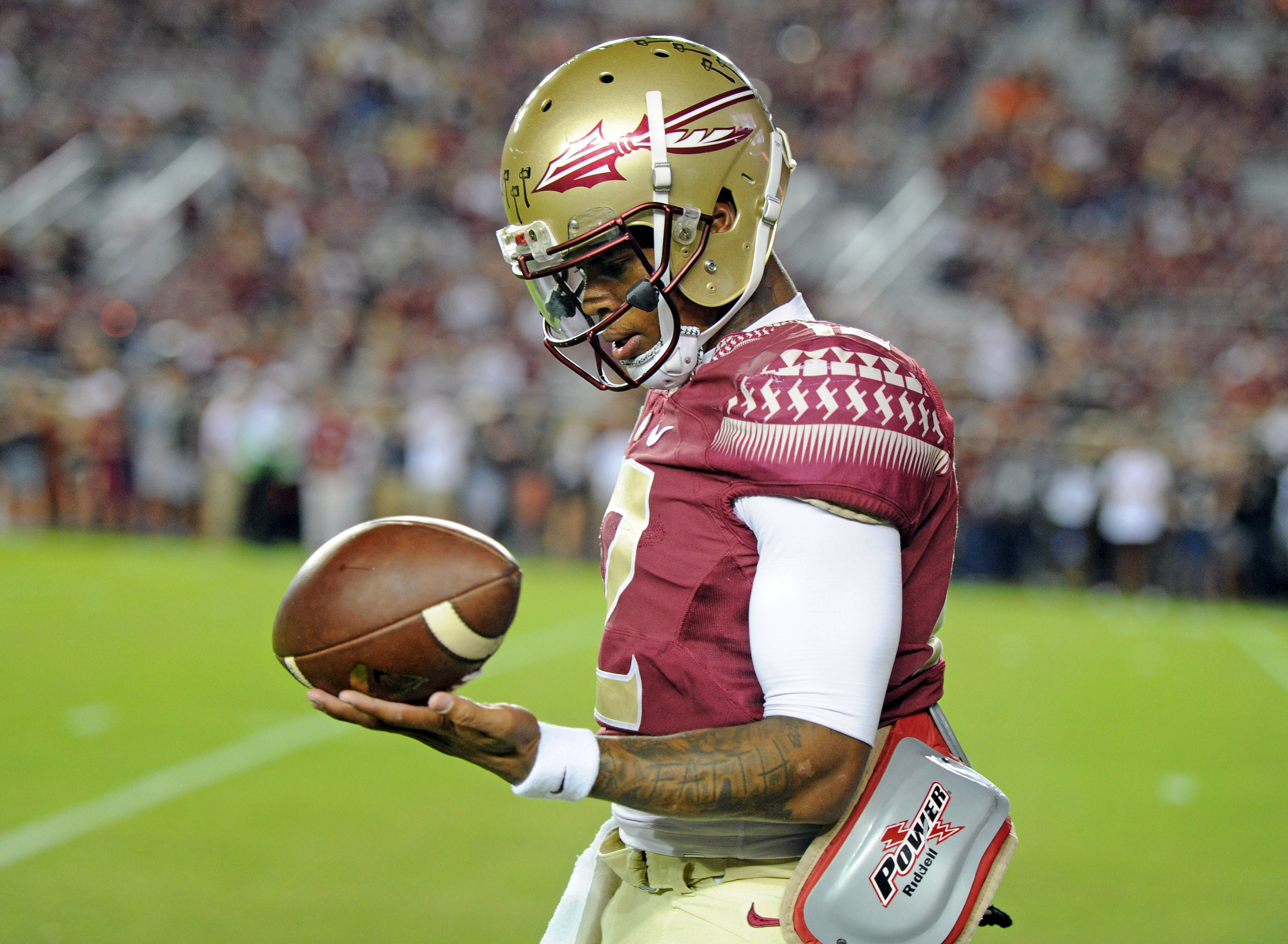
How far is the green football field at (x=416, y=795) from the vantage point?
393 centimetres

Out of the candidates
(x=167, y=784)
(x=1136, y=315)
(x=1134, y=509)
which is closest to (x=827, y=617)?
(x=167, y=784)

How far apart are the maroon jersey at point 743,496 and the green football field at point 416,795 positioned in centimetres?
235

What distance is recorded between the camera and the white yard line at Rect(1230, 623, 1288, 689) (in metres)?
8.16

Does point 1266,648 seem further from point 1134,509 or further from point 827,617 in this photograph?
point 827,617

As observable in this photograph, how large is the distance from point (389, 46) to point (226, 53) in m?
2.55

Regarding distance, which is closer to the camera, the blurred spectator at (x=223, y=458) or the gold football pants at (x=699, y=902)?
the gold football pants at (x=699, y=902)

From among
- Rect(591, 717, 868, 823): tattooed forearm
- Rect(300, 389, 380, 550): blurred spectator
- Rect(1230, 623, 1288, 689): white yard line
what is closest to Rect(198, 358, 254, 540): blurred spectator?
Rect(300, 389, 380, 550): blurred spectator

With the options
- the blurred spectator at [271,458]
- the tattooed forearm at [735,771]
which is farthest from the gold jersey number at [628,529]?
the blurred spectator at [271,458]

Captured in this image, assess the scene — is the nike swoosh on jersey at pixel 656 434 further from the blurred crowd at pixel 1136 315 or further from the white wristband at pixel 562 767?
the blurred crowd at pixel 1136 315

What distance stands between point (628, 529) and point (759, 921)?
0.51 meters

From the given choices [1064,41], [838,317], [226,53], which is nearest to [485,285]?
[838,317]

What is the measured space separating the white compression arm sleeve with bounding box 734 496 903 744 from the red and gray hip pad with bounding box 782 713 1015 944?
0.59ft

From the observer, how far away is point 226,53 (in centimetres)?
1848

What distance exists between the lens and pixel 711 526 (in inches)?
63.1
